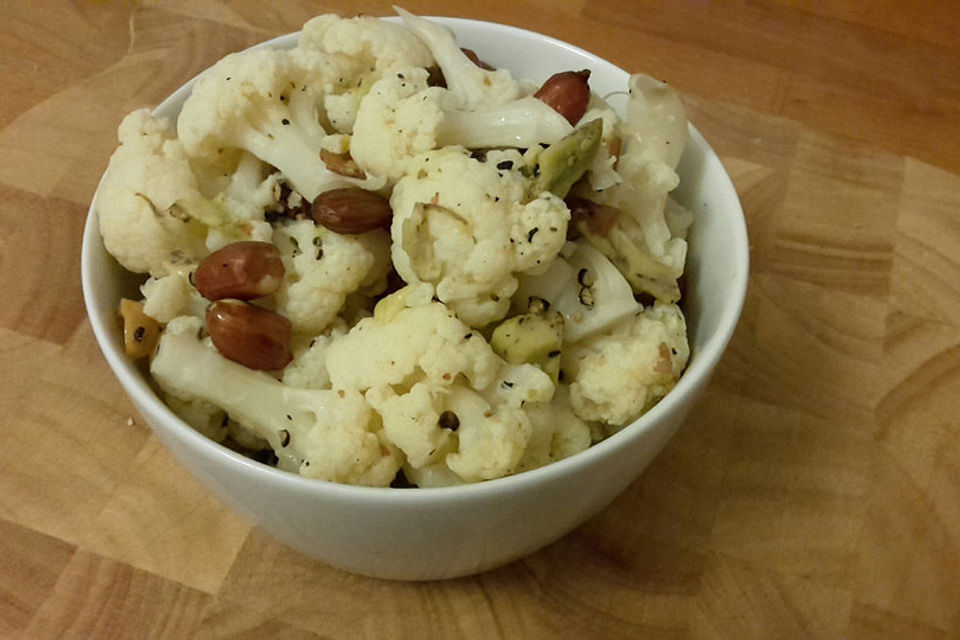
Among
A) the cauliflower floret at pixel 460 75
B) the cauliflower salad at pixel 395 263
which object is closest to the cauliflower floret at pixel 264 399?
the cauliflower salad at pixel 395 263

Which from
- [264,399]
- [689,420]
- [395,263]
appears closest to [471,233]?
[395,263]

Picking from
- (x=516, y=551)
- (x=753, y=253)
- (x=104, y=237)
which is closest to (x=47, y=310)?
(x=104, y=237)

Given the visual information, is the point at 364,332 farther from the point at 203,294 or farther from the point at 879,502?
the point at 879,502

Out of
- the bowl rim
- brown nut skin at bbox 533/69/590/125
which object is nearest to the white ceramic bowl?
the bowl rim

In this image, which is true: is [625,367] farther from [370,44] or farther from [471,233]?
[370,44]

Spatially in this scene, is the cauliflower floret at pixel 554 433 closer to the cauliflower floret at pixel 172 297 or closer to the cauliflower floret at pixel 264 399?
the cauliflower floret at pixel 264 399

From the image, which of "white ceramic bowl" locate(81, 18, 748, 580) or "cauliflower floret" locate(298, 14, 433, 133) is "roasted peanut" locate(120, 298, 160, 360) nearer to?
"white ceramic bowl" locate(81, 18, 748, 580)

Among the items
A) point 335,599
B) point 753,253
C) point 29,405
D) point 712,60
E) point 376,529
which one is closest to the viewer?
point 376,529
